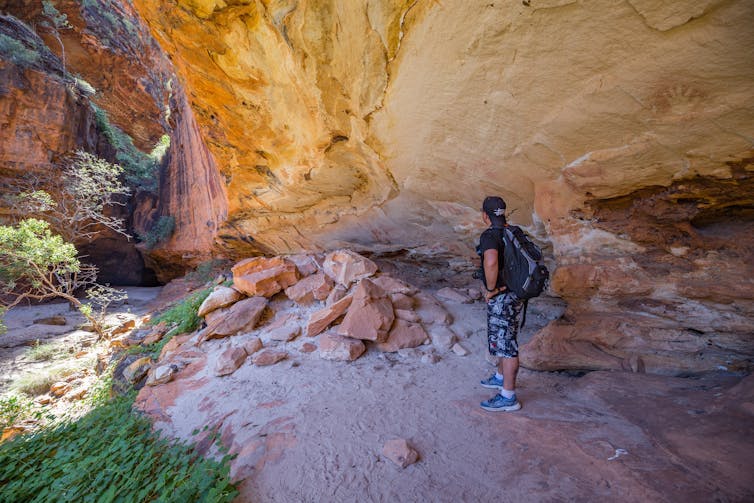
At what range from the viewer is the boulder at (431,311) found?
4.14 m

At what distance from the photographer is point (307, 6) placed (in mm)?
2387

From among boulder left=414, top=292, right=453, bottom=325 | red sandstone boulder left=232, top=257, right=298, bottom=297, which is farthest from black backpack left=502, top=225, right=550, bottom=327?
red sandstone boulder left=232, top=257, right=298, bottom=297

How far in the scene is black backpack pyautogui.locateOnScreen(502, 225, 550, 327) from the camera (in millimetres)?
2182

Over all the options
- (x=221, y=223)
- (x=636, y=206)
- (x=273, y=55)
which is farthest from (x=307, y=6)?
(x=221, y=223)

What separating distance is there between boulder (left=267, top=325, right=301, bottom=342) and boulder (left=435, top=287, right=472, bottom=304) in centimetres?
245

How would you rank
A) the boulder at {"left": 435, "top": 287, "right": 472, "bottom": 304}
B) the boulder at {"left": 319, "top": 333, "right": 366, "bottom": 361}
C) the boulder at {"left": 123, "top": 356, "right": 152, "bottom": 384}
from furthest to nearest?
the boulder at {"left": 435, "top": 287, "right": 472, "bottom": 304} < the boulder at {"left": 123, "top": 356, "right": 152, "bottom": 384} < the boulder at {"left": 319, "top": 333, "right": 366, "bottom": 361}

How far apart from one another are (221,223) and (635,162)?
7999 mm

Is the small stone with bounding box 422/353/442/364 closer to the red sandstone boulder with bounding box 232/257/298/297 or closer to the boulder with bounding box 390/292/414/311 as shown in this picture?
the boulder with bounding box 390/292/414/311

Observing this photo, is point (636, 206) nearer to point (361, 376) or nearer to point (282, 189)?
point (361, 376)

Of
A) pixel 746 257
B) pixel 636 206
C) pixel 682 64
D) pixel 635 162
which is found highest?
pixel 682 64

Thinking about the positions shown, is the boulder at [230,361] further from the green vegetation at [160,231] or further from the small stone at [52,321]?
the green vegetation at [160,231]

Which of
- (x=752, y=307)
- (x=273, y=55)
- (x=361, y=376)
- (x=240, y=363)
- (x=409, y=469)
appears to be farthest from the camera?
(x=240, y=363)

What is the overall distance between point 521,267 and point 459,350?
169 cm

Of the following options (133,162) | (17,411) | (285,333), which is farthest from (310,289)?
(133,162)
